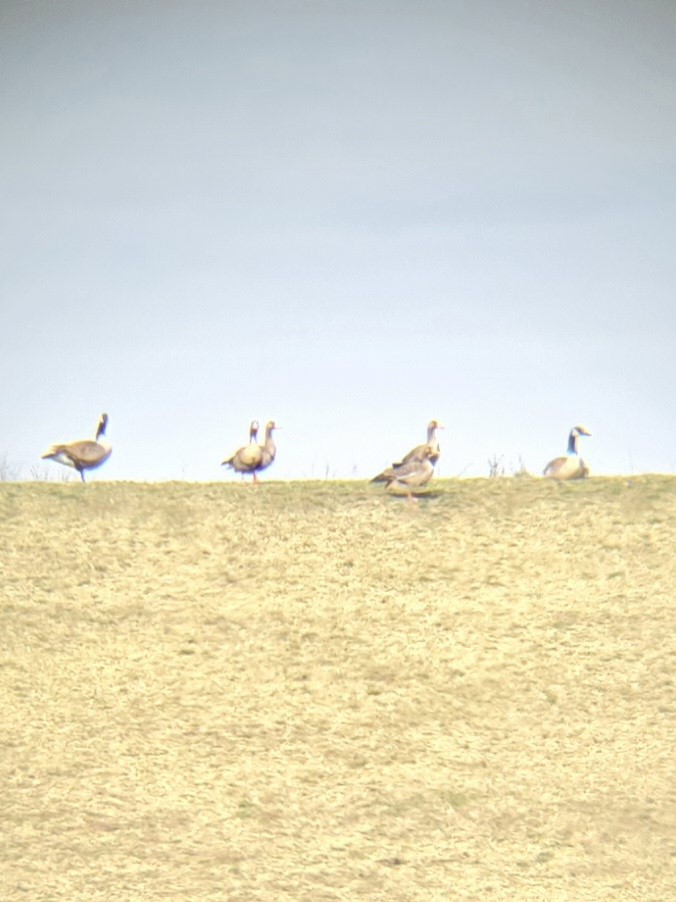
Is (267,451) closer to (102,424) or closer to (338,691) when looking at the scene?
(102,424)

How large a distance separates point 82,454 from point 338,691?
28.4 ft

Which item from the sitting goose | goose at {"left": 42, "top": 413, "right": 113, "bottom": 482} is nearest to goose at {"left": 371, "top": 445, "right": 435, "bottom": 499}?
the sitting goose

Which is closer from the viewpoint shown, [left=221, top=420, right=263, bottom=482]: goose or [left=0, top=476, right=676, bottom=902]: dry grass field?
[left=0, top=476, right=676, bottom=902]: dry grass field

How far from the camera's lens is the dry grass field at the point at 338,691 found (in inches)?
484

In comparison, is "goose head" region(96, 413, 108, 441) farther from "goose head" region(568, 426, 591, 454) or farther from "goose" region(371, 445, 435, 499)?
"goose head" region(568, 426, 591, 454)

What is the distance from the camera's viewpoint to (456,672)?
1664 cm

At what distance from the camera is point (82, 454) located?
22.9m

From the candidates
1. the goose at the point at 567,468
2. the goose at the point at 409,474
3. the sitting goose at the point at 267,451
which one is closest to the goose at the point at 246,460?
the sitting goose at the point at 267,451

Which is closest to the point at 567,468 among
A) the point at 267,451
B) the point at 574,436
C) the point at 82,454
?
the point at 574,436

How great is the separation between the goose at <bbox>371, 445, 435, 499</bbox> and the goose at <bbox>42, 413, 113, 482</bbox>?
4.90 meters

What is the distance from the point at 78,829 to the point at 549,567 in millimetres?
9007

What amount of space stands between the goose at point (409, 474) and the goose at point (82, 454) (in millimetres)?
4897

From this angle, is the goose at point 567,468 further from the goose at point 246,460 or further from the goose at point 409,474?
the goose at point 246,460

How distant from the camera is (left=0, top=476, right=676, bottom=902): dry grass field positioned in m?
12.3
